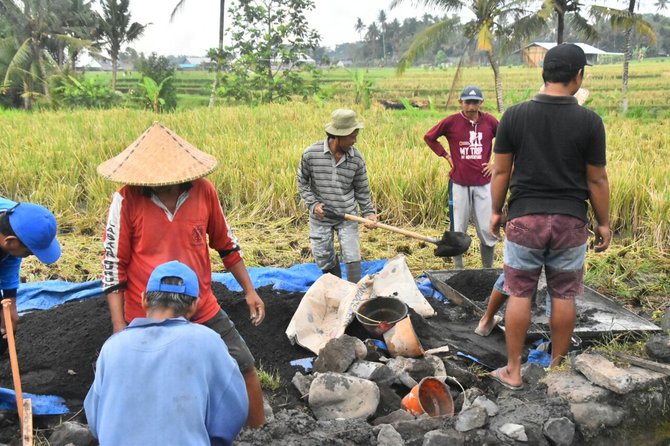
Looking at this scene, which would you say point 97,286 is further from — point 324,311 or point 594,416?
point 594,416

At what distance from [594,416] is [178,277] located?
2.06 metres

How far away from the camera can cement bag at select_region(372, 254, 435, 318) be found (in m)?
4.35

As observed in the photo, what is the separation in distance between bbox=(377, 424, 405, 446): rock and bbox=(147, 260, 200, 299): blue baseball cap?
1.07 m

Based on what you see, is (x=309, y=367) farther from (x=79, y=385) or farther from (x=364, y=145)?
(x=364, y=145)

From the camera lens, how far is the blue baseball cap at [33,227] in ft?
Answer: 9.06

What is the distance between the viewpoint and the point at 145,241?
9.05 feet

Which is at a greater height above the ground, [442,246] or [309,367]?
[442,246]

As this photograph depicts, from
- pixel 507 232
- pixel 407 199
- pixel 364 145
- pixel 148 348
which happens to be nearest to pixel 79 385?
pixel 148 348

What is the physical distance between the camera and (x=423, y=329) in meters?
4.07

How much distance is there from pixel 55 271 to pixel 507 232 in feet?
13.3

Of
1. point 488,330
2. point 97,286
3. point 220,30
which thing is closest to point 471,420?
point 488,330

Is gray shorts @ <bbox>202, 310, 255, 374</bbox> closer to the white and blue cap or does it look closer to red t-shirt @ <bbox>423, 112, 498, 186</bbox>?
red t-shirt @ <bbox>423, 112, 498, 186</bbox>

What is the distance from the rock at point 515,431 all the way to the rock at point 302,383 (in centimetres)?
104

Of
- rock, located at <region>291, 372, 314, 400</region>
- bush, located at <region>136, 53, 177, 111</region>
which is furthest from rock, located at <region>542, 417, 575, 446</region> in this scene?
bush, located at <region>136, 53, 177, 111</region>
